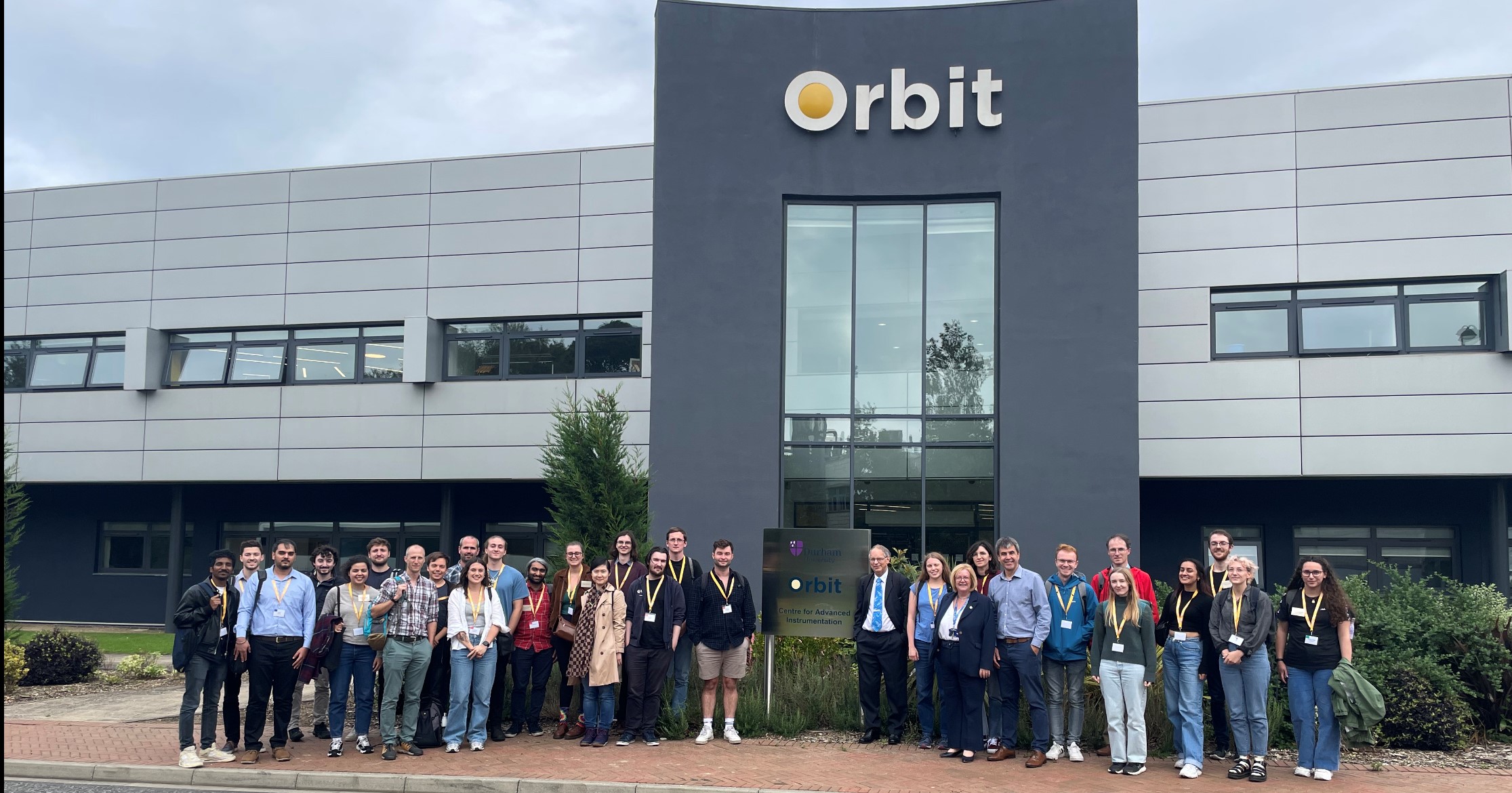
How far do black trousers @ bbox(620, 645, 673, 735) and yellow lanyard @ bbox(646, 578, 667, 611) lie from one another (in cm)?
18

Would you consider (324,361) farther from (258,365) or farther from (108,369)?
(108,369)

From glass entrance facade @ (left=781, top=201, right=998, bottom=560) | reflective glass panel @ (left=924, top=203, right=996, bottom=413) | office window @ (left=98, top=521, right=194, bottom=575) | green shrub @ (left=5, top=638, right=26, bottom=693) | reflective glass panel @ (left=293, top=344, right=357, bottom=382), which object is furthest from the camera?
office window @ (left=98, top=521, right=194, bottom=575)

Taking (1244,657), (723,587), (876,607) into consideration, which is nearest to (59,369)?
(723,587)

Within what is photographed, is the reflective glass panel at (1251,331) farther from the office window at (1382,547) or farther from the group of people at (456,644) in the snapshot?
the group of people at (456,644)

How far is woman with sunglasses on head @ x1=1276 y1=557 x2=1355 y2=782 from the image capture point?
28.5 feet

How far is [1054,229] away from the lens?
16438 mm

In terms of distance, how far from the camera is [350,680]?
31.9 feet

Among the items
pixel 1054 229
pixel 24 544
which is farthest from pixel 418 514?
pixel 1054 229

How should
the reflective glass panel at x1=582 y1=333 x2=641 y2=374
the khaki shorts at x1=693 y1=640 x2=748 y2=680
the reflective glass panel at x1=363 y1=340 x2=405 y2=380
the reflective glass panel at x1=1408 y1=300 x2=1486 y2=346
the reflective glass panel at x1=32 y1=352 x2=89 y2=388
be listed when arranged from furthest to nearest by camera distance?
the reflective glass panel at x1=32 y1=352 x2=89 y2=388
the reflective glass panel at x1=363 y1=340 x2=405 y2=380
the reflective glass panel at x1=582 y1=333 x2=641 y2=374
the reflective glass panel at x1=1408 y1=300 x2=1486 y2=346
the khaki shorts at x1=693 y1=640 x2=748 y2=680

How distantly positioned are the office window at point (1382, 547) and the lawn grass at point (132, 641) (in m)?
18.7

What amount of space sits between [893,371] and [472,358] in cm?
833

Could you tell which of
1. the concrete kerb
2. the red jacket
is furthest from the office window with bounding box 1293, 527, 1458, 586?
the concrete kerb

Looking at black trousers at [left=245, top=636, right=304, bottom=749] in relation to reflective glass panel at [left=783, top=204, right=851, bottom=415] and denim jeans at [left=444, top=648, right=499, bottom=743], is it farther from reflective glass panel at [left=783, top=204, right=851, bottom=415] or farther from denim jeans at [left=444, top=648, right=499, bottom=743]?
reflective glass panel at [left=783, top=204, right=851, bottom=415]

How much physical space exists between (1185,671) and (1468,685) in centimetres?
305
